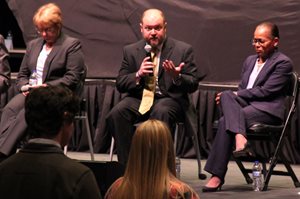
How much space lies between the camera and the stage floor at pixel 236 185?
16.7 feet

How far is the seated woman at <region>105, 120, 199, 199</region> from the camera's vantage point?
8.55 feet

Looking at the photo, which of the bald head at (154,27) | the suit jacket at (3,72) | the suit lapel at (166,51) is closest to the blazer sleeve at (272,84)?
the suit lapel at (166,51)

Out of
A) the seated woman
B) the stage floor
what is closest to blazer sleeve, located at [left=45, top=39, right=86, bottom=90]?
the stage floor

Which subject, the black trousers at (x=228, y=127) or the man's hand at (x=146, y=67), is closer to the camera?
the black trousers at (x=228, y=127)

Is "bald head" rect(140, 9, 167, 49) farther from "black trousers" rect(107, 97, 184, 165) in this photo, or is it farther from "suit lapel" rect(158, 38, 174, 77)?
"black trousers" rect(107, 97, 184, 165)

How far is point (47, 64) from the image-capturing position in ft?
19.7

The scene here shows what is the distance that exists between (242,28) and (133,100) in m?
2.03

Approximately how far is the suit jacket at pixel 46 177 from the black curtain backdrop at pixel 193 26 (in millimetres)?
5023

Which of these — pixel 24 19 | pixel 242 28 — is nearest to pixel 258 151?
pixel 242 28

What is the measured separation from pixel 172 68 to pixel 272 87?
73 cm

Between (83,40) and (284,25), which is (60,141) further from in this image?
(83,40)

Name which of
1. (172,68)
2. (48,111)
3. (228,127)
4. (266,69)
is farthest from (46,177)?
(266,69)

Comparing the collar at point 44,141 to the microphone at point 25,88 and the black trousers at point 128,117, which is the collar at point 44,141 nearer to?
the black trousers at point 128,117

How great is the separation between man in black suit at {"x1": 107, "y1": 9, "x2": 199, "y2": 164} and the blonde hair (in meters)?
2.93
